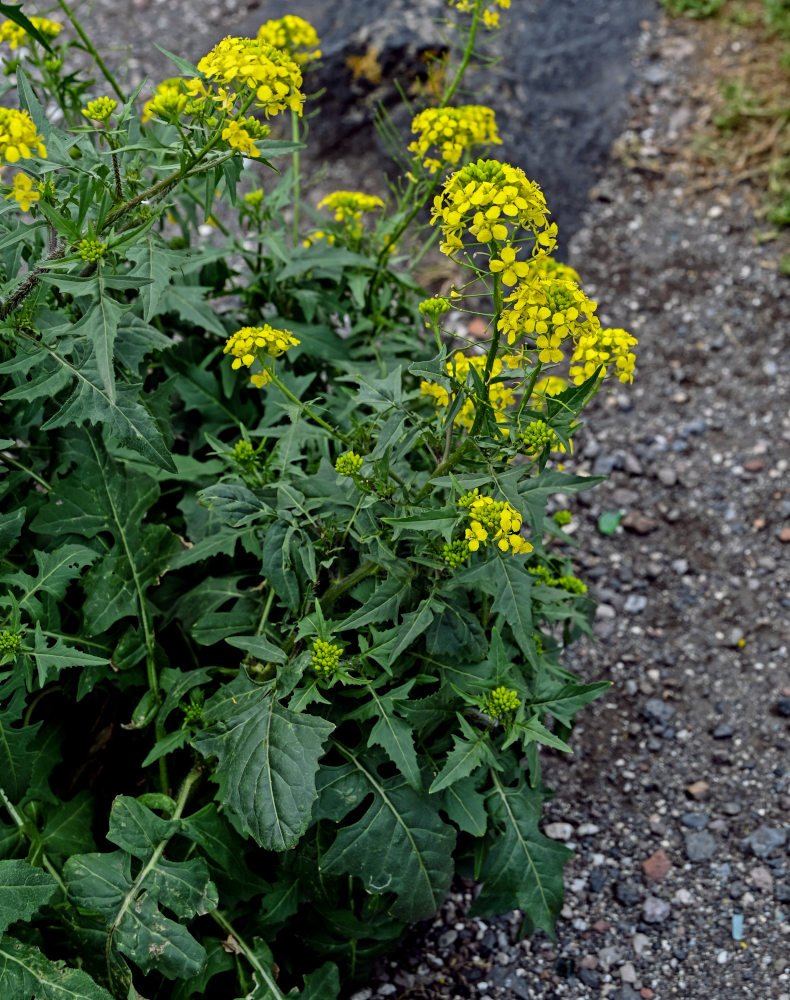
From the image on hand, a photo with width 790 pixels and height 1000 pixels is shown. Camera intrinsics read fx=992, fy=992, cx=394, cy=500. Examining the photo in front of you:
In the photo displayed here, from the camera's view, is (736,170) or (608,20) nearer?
(736,170)

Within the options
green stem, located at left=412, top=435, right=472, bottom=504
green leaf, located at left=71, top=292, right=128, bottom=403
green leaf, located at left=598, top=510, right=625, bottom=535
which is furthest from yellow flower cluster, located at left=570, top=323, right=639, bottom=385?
green leaf, located at left=598, top=510, right=625, bottom=535

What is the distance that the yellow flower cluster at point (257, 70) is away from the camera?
2.12 m

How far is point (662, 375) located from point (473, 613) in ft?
8.75

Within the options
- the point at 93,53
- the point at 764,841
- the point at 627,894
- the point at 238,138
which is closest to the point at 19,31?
the point at 93,53

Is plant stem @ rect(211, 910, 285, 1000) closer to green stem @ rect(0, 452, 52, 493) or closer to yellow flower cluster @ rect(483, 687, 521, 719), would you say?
yellow flower cluster @ rect(483, 687, 521, 719)

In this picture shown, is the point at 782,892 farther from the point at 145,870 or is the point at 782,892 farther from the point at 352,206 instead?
the point at 352,206

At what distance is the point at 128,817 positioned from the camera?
2.60 metres

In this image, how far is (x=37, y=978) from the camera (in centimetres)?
238

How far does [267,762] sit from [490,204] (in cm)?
143

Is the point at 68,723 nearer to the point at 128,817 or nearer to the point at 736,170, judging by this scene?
the point at 128,817

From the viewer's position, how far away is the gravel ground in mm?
3273

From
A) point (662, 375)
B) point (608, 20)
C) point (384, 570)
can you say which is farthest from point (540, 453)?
point (608, 20)

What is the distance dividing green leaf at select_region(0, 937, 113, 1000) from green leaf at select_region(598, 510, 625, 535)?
2.91 meters

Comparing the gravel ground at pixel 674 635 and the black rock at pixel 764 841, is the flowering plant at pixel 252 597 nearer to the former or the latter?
the gravel ground at pixel 674 635
